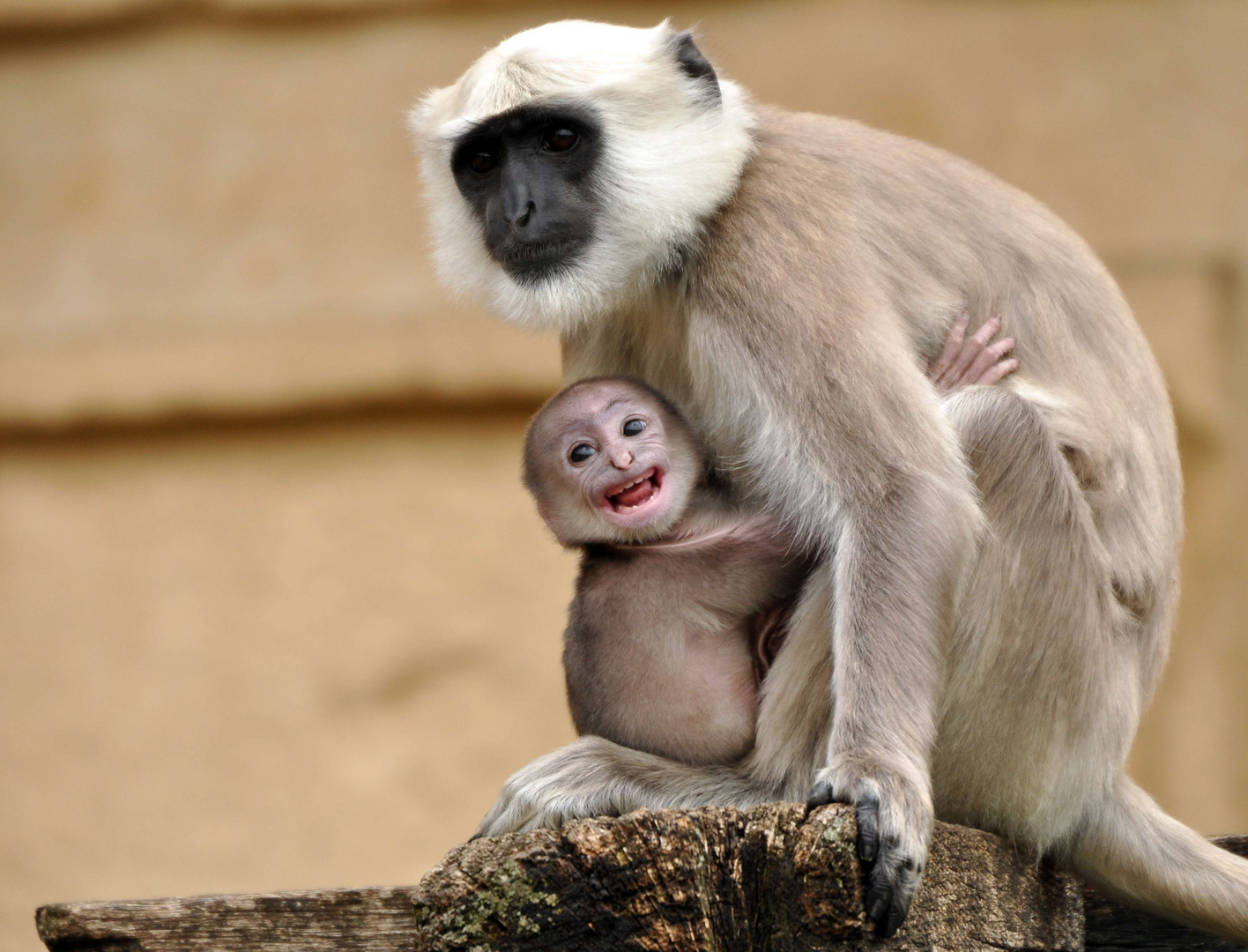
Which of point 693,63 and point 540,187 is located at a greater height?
point 693,63

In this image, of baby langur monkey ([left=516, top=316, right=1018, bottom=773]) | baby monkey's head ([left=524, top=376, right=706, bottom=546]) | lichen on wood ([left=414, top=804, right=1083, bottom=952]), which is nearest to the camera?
lichen on wood ([left=414, top=804, right=1083, bottom=952])

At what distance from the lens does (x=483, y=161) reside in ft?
13.1

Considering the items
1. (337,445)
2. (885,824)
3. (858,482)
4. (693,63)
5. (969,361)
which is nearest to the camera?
(885,824)

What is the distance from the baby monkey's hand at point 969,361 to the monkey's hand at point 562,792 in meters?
1.11

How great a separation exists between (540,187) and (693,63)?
1.71ft

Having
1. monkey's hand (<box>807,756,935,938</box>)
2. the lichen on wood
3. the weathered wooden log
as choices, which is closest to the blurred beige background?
monkey's hand (<box>807,756,935,938</box>)

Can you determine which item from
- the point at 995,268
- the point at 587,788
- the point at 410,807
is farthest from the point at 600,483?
the point at 410,807

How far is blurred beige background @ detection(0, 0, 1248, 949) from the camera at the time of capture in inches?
290

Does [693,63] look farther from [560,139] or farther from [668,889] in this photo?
[668,889]

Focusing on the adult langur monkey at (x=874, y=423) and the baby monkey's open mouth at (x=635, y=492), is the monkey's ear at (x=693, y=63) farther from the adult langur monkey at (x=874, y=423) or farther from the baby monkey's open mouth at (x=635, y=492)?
the baby monkey's open mouth at (x=635, y=492)

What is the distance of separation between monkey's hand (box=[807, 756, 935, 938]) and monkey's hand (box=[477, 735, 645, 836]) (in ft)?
1.82

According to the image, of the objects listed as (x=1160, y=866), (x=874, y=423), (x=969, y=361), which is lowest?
(x=1160, y=866)

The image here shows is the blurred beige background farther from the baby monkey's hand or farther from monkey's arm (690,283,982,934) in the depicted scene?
monkey's arm (690,283,982,934)

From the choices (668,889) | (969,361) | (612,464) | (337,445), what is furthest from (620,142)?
(337,445)
